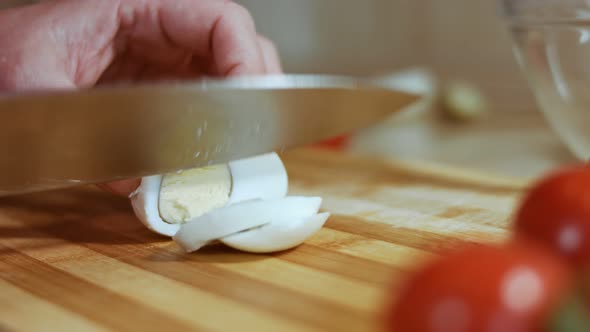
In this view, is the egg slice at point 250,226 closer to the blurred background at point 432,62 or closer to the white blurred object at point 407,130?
the blurred background at point 432,62

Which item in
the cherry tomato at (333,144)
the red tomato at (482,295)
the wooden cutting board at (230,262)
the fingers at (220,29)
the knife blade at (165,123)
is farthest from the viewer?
the cherry tomato at (333,144)

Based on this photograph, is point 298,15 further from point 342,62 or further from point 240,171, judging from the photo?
point 240,171

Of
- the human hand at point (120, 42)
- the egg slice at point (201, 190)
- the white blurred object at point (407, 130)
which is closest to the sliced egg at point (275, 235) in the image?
the egg slice at point (201, 190)

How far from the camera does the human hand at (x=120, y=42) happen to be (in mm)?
1077

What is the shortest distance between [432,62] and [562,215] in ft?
8.39

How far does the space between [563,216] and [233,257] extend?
47 cm

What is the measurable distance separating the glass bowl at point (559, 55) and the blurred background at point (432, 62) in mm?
346

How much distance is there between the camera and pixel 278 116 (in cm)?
101

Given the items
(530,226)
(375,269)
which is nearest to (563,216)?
(530,226)

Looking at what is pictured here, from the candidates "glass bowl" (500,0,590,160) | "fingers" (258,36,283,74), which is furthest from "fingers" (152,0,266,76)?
"glass bowl" (500,0,590,160)

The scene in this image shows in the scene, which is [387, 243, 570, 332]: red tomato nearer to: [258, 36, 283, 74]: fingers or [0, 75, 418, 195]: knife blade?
[0, 75, 418, 195]: knife blade

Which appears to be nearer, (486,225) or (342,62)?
(486,225)

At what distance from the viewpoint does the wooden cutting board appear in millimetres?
745

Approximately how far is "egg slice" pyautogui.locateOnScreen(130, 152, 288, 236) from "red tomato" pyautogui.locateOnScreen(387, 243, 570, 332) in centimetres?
56
